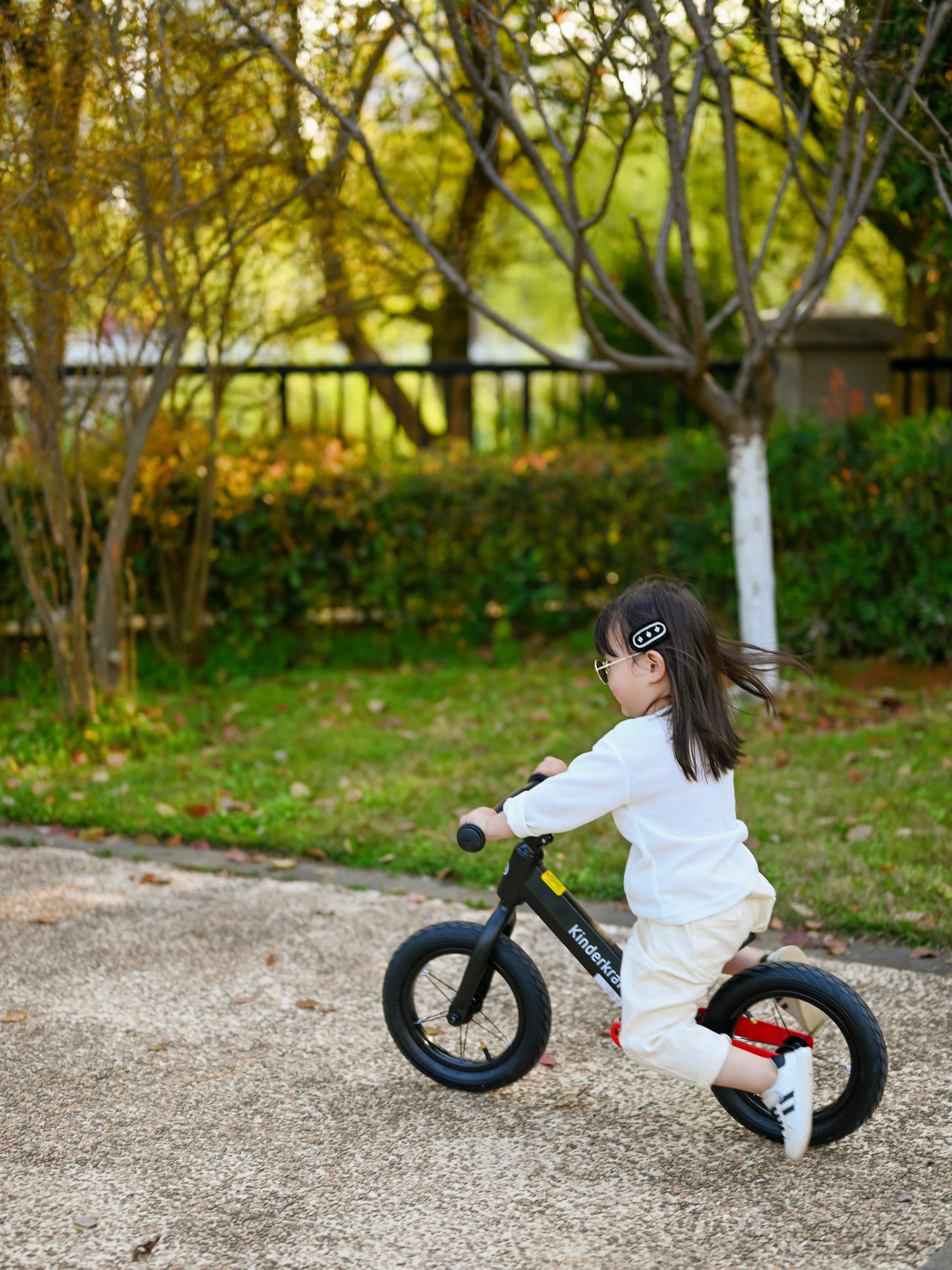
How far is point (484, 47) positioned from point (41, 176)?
1.84 metres

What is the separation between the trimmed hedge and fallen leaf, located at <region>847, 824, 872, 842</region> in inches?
94.3

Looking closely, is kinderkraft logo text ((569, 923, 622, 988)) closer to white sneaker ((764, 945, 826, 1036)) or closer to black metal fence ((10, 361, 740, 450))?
white sneaker ((764, 945, 826, 1036))

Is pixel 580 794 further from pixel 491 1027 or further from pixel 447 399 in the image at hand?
pixel 447 399

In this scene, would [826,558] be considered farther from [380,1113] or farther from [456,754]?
[380,1113]

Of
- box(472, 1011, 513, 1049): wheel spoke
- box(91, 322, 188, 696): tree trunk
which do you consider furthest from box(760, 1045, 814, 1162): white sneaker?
Answer: box(91, 322, 188, 696): tree trunk

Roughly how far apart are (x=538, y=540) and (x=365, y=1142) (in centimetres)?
513

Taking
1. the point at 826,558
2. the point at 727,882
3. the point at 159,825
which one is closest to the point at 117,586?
the point at 159,825

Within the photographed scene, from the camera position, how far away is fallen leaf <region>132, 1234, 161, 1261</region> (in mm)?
2289

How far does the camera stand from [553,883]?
9.07 feet

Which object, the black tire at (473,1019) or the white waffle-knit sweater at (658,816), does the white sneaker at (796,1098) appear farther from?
the black tire at (473,1019)

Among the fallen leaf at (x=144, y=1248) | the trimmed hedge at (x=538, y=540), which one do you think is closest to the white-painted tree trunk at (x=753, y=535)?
the trimmed hedge at (x=538, y=540)

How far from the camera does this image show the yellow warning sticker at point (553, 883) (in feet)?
9.05

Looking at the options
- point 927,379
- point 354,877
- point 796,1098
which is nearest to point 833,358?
point 927,379

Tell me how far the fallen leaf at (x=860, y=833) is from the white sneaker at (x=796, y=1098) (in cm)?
210
